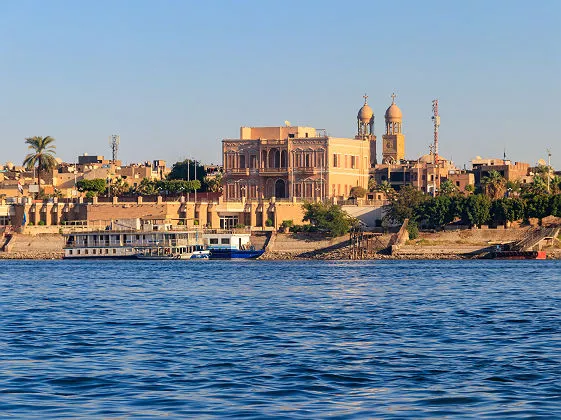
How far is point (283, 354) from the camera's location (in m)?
33.1

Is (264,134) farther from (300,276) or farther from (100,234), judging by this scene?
(300,276)

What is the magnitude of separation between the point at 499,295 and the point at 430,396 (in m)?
32.8

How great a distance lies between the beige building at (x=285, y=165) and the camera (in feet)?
494

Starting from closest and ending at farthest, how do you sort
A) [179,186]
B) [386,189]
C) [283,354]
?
1. [283,354]
2. [386,189]
3. [179,186]

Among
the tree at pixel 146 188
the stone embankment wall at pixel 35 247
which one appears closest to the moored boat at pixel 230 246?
the stone embankment wall at pixel 35 247

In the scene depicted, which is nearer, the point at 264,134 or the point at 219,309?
the point at 219,309

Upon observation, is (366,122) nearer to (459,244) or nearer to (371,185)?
(371,185)

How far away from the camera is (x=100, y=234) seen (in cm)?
13188

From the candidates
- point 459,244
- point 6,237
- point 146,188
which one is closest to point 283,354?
point 459,244

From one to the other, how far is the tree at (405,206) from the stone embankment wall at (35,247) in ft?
115

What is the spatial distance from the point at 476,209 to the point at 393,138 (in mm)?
68889

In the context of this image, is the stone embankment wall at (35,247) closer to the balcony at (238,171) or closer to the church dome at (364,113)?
the balcony at (238,171)

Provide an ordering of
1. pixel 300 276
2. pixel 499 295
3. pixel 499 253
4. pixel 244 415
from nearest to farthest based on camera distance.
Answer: pixel 244 415 → pixel 499 295 → pixel 300 276 → pixel 499 253

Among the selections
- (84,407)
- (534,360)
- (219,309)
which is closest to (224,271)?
(219,309)
